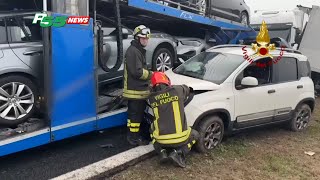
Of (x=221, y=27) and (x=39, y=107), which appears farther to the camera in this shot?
(x=221, y=27)

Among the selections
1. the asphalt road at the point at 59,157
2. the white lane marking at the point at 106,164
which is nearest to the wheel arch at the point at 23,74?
the asphalt road at the point at 59,157

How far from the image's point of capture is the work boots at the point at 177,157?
4.73 metres

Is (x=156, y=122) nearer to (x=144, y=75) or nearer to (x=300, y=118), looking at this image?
(x=144, y=75)

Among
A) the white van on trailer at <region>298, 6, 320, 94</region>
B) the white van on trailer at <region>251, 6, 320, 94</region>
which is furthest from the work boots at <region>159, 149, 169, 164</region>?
the white van on trailer at <region>298, 6, 320, 94</region>

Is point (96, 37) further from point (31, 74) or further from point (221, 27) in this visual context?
point (221, 27)

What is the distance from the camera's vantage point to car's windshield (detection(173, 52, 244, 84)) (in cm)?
563

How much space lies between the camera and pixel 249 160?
5.26 m

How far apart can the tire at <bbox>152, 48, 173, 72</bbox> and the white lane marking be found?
7.87 ft

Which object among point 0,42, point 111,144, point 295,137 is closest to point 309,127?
point 295,137

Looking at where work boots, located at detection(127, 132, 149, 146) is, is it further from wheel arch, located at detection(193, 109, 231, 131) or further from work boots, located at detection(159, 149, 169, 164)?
wheel arch, located at detection(193, 109, 231, 131)

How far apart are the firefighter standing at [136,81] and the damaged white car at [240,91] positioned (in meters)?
0.61

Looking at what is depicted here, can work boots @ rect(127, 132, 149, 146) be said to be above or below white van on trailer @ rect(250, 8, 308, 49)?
below

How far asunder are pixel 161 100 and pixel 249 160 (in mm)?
1672

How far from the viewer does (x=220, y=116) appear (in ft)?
18.2
